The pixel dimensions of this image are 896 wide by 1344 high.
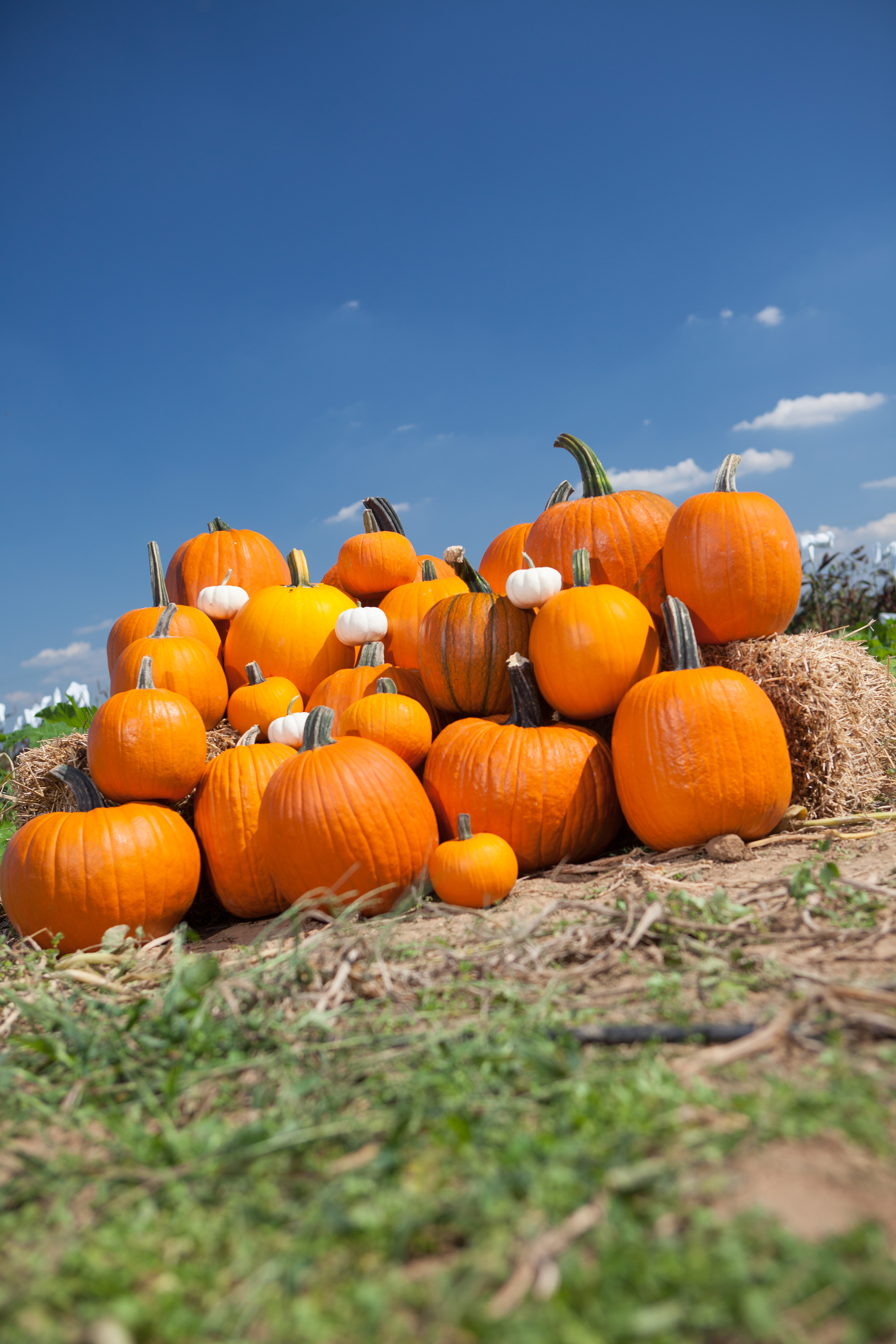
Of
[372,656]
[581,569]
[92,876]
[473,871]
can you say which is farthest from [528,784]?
[92,876]

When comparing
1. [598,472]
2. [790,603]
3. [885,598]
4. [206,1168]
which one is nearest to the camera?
[206,1168]

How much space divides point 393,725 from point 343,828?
2.34ft

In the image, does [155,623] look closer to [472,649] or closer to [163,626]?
[163,626]

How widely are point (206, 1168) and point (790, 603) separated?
3.49 metres

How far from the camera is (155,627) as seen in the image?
14.5 ft

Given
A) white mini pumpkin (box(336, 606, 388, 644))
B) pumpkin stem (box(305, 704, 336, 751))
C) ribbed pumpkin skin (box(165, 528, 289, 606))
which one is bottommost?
pumpkin stem (box(305, 704, 336, 751))

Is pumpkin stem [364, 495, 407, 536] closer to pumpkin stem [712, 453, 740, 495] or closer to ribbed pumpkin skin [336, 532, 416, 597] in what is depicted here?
ribbed pumpkin skin [336, 532, 416, 597]

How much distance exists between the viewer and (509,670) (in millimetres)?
3646

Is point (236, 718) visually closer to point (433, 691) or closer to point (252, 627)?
point (252, 627)

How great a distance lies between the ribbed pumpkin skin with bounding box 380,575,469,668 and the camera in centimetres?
441

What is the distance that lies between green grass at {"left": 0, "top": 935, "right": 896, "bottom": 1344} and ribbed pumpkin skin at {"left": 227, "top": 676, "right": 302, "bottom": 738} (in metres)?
2.32

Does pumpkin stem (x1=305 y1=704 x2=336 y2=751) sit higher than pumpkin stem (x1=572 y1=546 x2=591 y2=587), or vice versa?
pumpkin stem (x1=572 y1=546 x2=591 y2=587)

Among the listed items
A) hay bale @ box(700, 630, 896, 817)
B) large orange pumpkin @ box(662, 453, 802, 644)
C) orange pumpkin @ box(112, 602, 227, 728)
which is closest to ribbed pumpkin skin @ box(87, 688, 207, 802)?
orange pumpkin @ box(112, 602, 227, 728)

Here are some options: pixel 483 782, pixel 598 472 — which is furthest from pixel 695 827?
pixel 598 472
